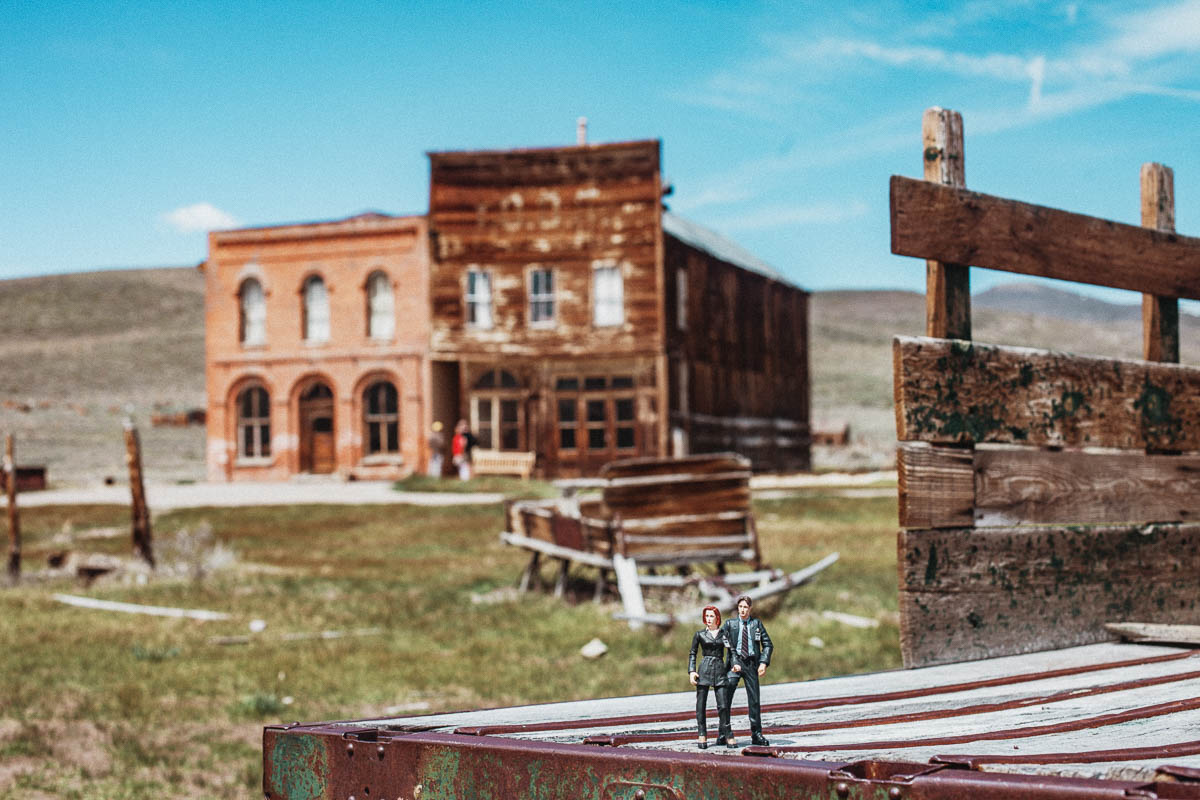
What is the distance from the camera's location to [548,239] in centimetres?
3219

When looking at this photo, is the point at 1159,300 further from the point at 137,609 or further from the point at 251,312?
the point at 251,312

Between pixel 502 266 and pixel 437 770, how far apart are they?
3013 cm

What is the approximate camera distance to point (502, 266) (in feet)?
106

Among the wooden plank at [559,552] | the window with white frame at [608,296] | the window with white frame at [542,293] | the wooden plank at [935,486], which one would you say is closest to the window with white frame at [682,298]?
the window with white frame at [608,296]

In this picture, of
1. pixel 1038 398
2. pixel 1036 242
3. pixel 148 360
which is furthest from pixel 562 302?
pixel 148 360

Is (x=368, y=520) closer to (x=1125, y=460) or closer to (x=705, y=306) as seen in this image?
(x=705, y=306)

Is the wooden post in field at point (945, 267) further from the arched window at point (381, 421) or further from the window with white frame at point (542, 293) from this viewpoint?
the arched window at point (381, 421)

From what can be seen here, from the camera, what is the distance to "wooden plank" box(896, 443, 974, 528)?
4.26 m

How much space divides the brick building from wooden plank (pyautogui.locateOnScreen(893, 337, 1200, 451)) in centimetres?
2643

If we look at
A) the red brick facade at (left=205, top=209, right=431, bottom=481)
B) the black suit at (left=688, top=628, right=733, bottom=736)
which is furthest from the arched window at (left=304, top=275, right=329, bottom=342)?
the black suit at (left=688, top=628, right=733, bottom=736)

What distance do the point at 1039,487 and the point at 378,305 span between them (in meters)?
30.2

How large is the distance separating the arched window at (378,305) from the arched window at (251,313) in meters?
3.20

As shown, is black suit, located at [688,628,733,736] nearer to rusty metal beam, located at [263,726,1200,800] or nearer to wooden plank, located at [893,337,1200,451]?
rusty metal beam, located at [263,726,1200,800]

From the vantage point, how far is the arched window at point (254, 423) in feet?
114
